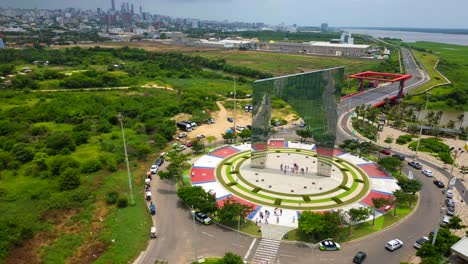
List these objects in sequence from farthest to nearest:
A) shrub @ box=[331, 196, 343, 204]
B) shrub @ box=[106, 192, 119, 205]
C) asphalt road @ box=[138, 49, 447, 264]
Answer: shrub @ box=[331, 196, 343, 204], shrub @ box=[106, 192, 119, 205], asphalt road @ box=[138, 49, 447, 264]

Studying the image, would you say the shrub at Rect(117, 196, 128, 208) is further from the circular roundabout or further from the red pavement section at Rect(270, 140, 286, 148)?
the red pavement section at Rect(270, 140, 286, 148)

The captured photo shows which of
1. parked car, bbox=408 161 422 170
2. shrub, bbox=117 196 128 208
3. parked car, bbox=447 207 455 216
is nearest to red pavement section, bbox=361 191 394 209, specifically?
parked car, bbox=447 207 455 216

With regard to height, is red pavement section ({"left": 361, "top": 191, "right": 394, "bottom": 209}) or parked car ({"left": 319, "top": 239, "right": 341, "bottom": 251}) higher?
red pavement section ({"left": 361, "top": 191, "right": 394, "bottom": 209})

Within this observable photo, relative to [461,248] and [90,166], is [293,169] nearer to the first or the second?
[461,248]

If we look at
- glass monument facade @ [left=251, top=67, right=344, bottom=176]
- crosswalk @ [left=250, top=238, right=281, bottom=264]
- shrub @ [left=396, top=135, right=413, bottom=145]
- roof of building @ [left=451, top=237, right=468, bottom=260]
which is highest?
glass monument facade @ [left=251, top=67, right=344, bottom=176]

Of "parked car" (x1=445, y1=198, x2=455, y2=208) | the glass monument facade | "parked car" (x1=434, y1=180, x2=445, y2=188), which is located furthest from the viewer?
"parked car" (x1=434, y1=180, x2=445, y2=188)

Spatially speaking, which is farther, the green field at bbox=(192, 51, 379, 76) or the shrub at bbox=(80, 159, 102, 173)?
the green field at bbox=(192, 51, 379, 76)

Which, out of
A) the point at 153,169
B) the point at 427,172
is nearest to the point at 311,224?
the point at 153,169

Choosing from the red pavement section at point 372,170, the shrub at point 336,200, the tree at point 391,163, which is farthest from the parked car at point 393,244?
the tree at point 391,163
